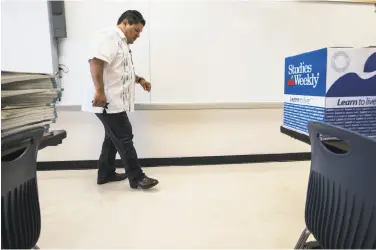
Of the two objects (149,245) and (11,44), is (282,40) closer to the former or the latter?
(149,245)

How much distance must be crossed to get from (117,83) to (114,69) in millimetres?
101

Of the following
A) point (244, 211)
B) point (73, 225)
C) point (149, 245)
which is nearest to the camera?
point (149, 245)

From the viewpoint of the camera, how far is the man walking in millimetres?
1952

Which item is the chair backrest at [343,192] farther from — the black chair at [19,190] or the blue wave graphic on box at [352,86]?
the black chair at [19,190]

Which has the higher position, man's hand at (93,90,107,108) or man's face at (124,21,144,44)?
man's face at (124,21,144,44)

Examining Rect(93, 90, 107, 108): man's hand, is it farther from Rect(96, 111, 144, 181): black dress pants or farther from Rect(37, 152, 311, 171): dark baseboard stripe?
Rect(37, 152, 311, 171): dark baseboard stripe

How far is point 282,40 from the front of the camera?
2.68m

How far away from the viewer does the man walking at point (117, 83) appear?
76.9 inches

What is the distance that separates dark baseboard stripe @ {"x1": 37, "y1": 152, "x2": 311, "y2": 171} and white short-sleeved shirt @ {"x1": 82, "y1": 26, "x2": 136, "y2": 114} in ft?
2.67

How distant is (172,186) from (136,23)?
128 centimetres

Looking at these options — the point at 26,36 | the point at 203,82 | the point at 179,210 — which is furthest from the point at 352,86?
the point at 26,36

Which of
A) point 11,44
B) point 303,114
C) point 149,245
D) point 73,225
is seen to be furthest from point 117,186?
point 303,114

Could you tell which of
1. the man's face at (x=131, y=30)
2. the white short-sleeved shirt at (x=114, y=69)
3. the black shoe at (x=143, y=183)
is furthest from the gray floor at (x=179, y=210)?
the man's face at (x=131, y=30)

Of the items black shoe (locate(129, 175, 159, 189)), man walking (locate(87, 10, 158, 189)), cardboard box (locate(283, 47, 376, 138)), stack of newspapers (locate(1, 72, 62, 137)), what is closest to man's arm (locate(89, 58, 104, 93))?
man walking (locate(87, 10, 158, 189))
